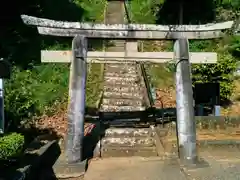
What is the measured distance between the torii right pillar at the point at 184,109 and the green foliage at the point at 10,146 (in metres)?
3.94

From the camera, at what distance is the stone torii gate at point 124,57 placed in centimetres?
1010

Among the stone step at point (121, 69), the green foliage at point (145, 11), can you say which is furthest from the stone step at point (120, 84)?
the green foliage at point (145, 11)

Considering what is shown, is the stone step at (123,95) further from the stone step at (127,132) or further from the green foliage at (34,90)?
the stone step at (127,132)

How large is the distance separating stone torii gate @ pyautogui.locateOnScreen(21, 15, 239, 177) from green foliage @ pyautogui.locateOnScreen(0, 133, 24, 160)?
6.61ft

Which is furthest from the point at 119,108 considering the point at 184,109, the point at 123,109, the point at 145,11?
the point at 145,11

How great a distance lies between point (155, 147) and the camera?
11.2m

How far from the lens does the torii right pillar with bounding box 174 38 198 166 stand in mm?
10055

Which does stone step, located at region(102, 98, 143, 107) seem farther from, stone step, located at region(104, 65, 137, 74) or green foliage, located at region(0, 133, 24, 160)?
green foliage, located at region(0, 133, 24, 160)

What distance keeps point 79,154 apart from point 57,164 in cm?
57

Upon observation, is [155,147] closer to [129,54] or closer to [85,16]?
[129,54]

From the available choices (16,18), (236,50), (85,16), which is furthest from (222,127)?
(85,16)

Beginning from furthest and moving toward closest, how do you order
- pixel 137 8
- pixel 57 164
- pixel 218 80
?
pixel 137 8 → pixel 218 80 → pixel 57 164

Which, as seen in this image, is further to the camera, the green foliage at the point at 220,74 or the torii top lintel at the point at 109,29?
the green foliage at the point at 220,74

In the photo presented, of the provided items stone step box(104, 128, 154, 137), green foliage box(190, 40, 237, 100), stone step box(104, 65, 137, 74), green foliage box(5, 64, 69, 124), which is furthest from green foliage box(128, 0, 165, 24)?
stone step box(104, 128, 154, 137)
